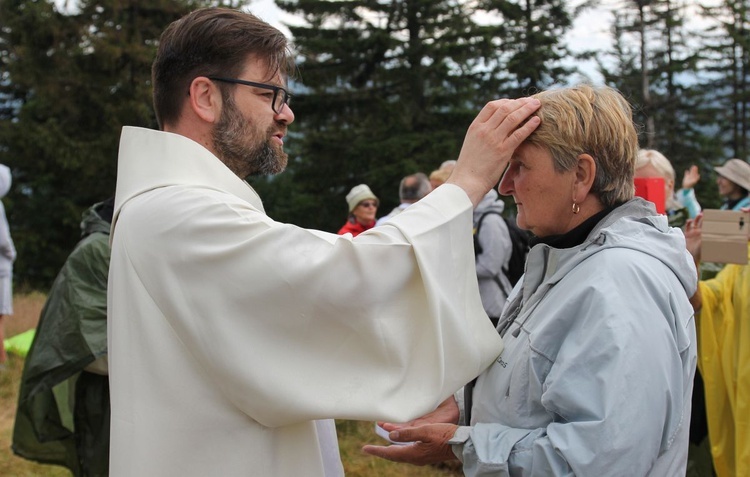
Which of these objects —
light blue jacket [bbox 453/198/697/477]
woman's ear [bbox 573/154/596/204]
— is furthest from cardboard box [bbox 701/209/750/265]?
woman's ear [bbox 573/154/596/204]

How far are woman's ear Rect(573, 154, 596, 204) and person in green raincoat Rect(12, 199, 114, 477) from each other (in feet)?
8.54

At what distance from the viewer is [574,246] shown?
186cm

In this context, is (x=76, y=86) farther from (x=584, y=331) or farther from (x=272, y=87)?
(x=584, y=331)

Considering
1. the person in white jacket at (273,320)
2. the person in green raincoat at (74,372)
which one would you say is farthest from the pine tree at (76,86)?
the person in white jacket at (273,320)

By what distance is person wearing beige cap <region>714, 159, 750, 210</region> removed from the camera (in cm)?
507

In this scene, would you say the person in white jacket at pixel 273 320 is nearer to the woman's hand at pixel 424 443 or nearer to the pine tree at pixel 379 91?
the woman's hand at pixel 424 443

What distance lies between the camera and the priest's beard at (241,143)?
201 cm

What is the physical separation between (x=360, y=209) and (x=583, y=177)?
17.4ft

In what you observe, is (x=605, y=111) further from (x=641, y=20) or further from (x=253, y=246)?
(x=641, y=20)

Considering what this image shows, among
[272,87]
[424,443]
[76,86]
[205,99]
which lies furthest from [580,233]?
[76,86]

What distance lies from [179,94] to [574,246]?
44.0 inches

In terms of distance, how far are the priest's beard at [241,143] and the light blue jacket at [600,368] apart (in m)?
0.82

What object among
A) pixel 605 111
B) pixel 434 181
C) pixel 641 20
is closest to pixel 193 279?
pixel 605 111

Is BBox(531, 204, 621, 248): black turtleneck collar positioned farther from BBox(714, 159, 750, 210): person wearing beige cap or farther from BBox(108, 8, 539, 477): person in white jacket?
BBox(714, 159, 750, 210): person wearing beige cap
